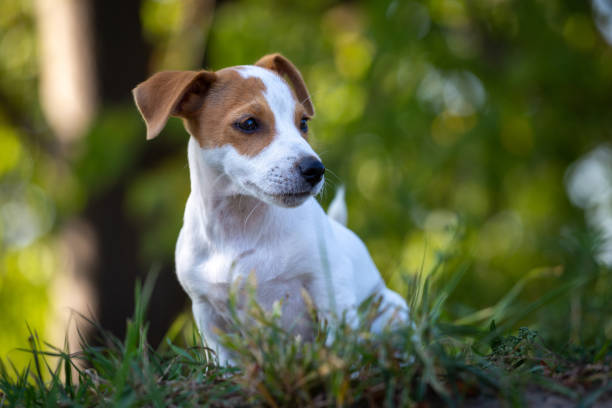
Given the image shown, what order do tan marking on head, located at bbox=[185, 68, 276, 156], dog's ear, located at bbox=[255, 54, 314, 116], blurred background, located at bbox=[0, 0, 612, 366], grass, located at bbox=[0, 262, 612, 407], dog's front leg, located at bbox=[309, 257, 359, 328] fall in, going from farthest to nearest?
blurred background, located at bbox=[0, 0, 612, 366] → dog's ear, located at bbox=[255, 54, 314, 116] → tan marking on head, located at bbox=[185, 68, 276, 156] → dog's front leg, located at bbox=[309, 257, 359, 328] → grass, located at bbox=[0, 262, 612, 407]

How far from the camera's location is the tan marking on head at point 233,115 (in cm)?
262

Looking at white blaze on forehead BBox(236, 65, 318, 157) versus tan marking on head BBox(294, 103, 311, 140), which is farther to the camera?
tan marking on head BBox(294, 103, 311, 140)

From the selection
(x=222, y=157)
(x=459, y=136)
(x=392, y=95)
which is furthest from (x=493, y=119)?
(x=222, y=157)

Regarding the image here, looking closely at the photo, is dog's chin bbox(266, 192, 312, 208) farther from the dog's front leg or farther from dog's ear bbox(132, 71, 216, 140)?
dog's ear bbox(132, 71, 216, 140)

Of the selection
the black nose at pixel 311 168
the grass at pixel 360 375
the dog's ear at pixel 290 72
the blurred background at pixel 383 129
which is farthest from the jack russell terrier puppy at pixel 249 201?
the blurred background at pixel 383 129

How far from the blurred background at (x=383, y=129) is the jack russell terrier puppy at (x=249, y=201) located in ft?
7.36

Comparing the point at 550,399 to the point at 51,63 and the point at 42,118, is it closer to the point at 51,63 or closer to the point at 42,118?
the point at 51,63

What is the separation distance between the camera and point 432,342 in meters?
1.74

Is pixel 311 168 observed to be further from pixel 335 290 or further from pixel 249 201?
pixel 335 290

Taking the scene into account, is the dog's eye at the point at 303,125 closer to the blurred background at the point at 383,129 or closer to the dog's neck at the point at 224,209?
the dog's neck at the point at 224,209

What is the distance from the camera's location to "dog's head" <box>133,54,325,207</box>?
2445 millimetres

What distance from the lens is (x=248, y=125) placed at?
2.66 m

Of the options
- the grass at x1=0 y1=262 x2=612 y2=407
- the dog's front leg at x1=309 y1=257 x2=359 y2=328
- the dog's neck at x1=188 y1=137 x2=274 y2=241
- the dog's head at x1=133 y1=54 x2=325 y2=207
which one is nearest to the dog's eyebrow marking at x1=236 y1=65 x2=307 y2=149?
the dog's head at x1=133 y1=54 x2=325 y2=207

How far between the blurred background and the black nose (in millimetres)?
2462
